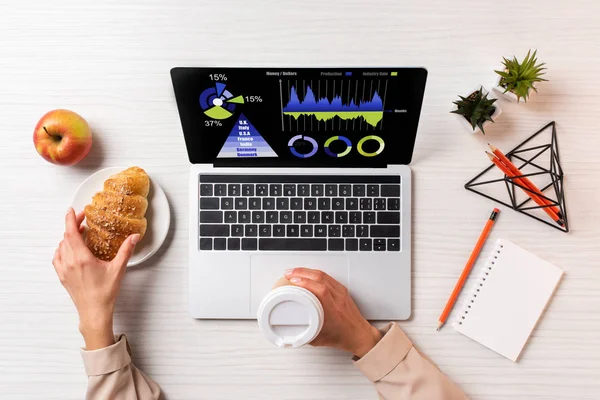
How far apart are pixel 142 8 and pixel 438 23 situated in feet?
1.70

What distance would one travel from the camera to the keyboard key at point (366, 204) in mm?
889

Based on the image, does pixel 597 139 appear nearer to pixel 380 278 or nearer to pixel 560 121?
pixel 560 121

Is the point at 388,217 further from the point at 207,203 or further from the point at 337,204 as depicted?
the point at 207,203

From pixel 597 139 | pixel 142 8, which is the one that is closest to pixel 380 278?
pixel 597 139

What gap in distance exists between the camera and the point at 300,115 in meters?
0.85

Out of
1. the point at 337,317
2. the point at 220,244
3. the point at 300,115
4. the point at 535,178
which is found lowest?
the point at 337,317

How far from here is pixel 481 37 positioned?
913mm

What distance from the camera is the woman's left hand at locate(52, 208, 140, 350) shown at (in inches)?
33.1

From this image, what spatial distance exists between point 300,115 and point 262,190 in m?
0.14

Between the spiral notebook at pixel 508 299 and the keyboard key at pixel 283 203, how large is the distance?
354 mm

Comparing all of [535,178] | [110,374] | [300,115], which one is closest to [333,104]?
[300,115]

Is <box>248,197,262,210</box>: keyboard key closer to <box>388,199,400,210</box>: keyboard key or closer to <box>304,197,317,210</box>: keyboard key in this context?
<box>304,197,317,210</box>: keyboard key

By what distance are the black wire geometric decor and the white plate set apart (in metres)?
0.53

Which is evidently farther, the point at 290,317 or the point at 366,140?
the point at 366,140
